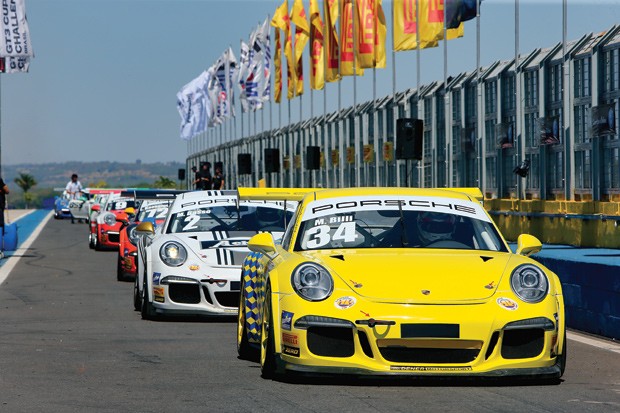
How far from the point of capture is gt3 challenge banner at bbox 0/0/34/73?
35.8 m

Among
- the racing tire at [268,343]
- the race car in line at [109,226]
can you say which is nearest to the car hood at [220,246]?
the racing tire at [268,343]

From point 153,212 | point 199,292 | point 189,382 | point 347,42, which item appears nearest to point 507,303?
point 189,382

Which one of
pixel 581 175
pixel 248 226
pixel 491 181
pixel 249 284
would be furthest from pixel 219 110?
pixel 249 284

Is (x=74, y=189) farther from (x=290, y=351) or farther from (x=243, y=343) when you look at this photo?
(x=290, y=351)

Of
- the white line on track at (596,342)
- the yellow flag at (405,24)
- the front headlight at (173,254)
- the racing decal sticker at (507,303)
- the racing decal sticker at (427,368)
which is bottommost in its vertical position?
the white line on track at (596,342)

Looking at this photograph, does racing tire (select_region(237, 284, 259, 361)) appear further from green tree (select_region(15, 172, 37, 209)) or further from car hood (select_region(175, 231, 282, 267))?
green tree (select_region(15, 172, 37, 209))

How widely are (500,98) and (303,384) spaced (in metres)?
16.5

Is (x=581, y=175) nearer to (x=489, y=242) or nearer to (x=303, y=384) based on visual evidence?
(x=489, y=242)

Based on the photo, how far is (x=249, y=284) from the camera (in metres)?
9.60

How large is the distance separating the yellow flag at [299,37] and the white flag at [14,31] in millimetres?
8326

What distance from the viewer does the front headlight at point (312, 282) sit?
26.7 ft

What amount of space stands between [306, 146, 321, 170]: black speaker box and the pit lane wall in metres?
18.5

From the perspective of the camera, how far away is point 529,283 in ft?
27.2

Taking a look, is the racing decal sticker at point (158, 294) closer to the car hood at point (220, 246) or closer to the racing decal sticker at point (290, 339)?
the car hood at point (220, 246)
